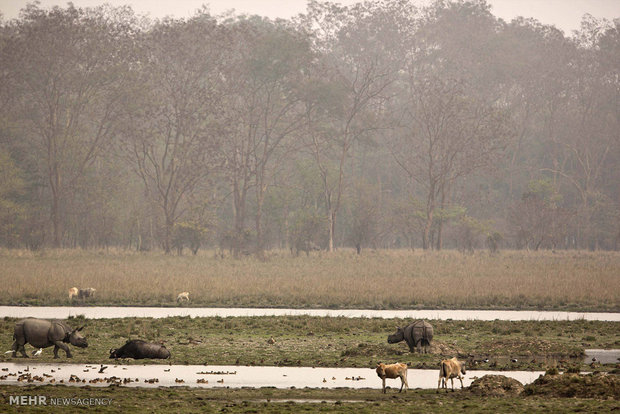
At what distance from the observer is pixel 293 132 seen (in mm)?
81562

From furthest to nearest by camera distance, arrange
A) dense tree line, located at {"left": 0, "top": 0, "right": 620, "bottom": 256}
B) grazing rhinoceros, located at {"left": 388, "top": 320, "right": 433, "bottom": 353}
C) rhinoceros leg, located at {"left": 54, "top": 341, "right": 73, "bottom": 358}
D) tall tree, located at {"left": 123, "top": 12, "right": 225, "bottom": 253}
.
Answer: dense tree line, located at {"left": 0, "top": 0, "right": 620, "bottom": 256}
tall tree, located at {"left": 123, "top": 12, "right": 225, "bottom": 253}
grazing rhinoceros, located at {"left": 388, "top": 320, "right": 433, "bottom": 353}
rhinoceros leg, located at {"left": 54, "top": 341, "right": 73, "bottom": 358}

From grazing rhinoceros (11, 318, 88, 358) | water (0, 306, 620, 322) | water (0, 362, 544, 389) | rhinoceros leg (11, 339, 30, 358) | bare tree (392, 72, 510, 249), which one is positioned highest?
bare tree (392, 72, 510, 249)

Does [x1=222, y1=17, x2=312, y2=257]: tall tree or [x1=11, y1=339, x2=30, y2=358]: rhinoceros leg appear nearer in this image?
[x1=11, y1=339, x2=30, y2=358]: rhinoceros leg

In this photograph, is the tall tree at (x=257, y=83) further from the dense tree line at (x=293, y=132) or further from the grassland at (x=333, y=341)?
the grassland at (x=333, y=341)

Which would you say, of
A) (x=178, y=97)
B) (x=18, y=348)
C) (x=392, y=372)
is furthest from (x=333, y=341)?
(x=178, y=97)

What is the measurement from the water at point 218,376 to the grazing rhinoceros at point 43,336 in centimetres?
64

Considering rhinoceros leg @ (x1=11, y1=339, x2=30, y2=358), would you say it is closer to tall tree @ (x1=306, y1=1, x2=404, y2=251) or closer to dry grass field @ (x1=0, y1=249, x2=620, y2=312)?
dry grass field @ (x1=0, y1=249, x2=620, y2=312)

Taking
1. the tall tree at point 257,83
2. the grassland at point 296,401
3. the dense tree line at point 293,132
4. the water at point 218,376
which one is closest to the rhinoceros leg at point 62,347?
the water at point 218,376

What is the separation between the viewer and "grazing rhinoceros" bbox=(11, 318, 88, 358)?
64.4 ft

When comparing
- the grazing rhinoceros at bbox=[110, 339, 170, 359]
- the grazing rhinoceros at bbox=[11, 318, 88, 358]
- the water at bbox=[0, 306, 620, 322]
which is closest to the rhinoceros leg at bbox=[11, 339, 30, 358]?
the grazing rhinoceros at bbox=[11, 318, 88, 358]

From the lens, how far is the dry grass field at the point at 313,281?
34906mm

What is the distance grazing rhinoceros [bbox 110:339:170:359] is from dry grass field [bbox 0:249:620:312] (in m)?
14.0

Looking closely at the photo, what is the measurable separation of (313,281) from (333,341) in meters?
17.9

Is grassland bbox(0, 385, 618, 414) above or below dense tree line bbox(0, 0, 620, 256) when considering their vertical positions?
below
